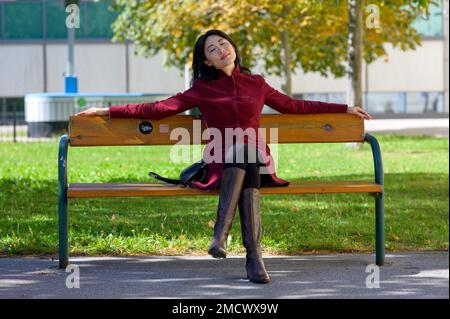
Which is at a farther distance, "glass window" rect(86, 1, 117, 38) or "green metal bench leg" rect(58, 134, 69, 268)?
"glass window" rect(86, 1, 117, 38)

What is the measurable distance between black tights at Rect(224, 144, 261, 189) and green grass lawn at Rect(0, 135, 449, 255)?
109cm

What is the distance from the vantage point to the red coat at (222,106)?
255 inches

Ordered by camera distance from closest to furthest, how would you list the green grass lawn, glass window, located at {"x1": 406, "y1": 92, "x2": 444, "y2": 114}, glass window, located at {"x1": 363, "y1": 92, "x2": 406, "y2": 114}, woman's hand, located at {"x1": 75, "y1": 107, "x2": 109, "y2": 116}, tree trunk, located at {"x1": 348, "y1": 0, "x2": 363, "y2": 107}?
1. woman's hand, located at {"x1": 75, "y1": 107, "x2": 109, "y2": 116}
2. the green grass lawn
3. tree trunk, located at {"x1": 348, "y1": 0, "x2": 363, "y2": 107}
4. glass window, located at {"x1": 363, "y1": 92, "x2": 406, "y2": 114}
5. glass window, located at {"x1": 406, "y1": 92, "x2": 444, "y2": 114}

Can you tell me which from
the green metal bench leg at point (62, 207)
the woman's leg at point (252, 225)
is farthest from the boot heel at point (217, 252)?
the green metal bench leg at point (62, 207)

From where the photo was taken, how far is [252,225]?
6.23 metres

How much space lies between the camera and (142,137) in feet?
22.4

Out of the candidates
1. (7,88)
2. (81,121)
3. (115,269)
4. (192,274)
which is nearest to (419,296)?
(192,274)

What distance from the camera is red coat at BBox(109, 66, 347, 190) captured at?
6477mm

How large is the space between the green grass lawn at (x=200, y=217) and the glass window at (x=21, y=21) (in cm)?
3042

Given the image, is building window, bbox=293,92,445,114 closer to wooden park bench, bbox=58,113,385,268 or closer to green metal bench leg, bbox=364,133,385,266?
wooden park bench, bbox=58,113,385,268

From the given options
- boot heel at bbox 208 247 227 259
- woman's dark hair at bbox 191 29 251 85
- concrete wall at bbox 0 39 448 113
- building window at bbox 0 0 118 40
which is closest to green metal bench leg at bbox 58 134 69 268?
woman's dark hair at bbox 191 29 251 85

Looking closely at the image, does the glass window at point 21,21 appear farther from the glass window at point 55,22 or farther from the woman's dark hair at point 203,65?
the woman's dark hair at point 203,65

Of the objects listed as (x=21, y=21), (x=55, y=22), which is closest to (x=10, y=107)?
(x=21, y=21)

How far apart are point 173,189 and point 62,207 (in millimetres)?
649
